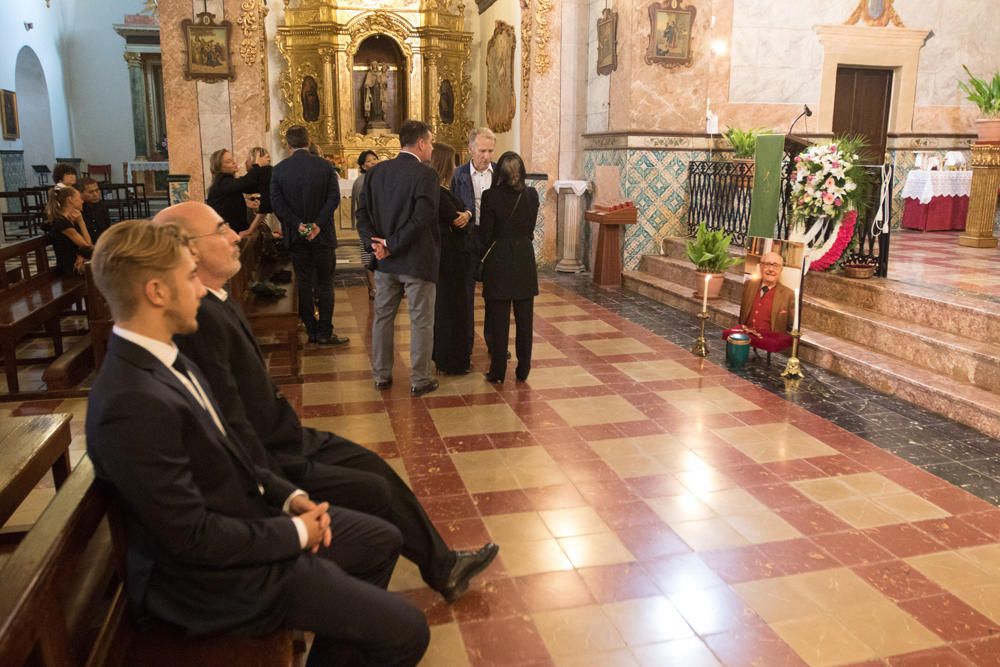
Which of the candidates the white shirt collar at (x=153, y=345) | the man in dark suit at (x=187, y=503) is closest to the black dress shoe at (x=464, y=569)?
the man in dark suit at (x=187, y=503)

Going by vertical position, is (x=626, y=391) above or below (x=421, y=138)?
below

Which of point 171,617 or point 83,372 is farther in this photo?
point 83,372

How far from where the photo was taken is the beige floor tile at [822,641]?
2557 millimetres

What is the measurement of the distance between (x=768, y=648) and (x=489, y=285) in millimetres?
3175

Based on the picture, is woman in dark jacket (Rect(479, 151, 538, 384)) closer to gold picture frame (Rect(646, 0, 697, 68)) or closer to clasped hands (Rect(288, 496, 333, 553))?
clasped hands (Rect(288, 496, 333, 553))

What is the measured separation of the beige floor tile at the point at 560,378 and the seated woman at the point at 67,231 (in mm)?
3738

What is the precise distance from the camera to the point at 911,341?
18.6ft

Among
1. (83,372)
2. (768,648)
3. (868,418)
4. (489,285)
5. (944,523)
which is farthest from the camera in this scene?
(83,372)

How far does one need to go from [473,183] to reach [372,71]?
8673 mm

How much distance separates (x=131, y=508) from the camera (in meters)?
1.78

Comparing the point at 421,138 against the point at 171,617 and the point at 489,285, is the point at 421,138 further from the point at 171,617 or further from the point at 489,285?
the point at 171,617

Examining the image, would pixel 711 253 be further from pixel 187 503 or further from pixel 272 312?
pixel 187 503

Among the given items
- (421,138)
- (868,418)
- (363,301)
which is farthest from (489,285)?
(363,301)

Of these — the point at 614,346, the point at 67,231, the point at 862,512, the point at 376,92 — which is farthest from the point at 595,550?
the point at 376,92
